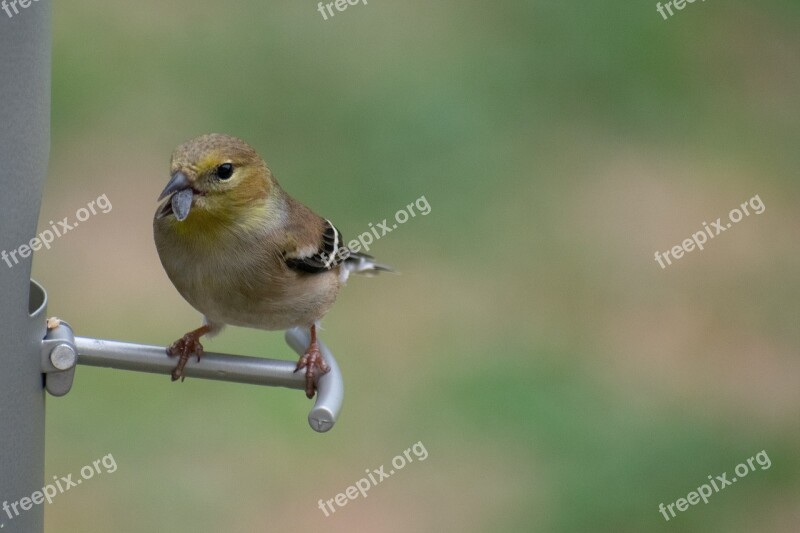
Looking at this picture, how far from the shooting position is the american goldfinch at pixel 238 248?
125 inches

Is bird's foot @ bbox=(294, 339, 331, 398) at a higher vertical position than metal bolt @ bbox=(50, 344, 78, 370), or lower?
lower

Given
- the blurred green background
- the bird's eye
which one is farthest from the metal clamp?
the blurred green background

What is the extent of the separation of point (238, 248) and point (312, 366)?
45cm

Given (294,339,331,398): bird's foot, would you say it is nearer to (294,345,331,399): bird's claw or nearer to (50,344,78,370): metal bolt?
(294,345,331,399): bird's claw

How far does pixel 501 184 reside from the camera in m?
7.82

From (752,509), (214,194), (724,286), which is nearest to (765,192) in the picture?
(724,286)

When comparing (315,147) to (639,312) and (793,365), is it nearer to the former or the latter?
(639,312)

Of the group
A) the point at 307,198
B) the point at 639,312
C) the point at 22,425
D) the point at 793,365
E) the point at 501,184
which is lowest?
the point at 793,365

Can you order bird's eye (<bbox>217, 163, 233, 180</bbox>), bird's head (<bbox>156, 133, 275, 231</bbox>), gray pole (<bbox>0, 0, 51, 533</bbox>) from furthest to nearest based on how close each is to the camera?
1. bird's eye (<bbox>217, 163, 233, 180</bbox>)
2. bird's head (<bbox>156, 133, 275, 231</bbox>)
3. gray pole (<bbox>0, 0, 51, 533</bbox>)

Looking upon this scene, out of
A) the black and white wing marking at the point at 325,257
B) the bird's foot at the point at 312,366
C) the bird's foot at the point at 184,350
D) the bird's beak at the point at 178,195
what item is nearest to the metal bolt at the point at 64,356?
the bird's foot at the point at 184,350

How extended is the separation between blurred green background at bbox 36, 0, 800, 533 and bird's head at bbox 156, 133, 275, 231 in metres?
2.46

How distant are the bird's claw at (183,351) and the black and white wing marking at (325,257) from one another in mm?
359

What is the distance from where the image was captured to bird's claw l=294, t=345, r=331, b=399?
3.12m

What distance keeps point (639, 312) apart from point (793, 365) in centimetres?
87
